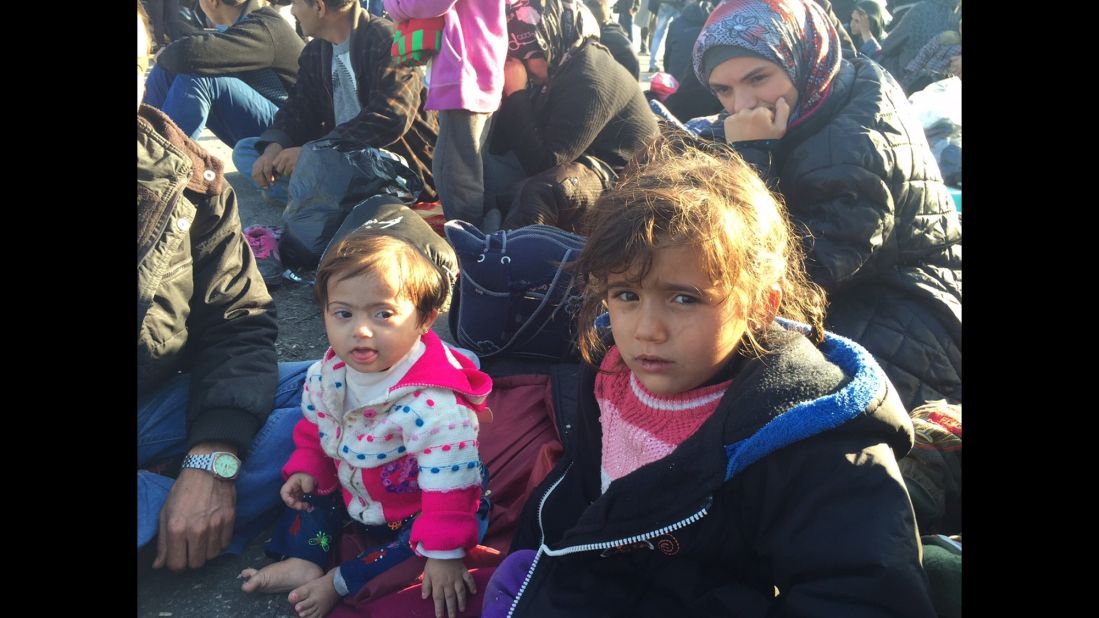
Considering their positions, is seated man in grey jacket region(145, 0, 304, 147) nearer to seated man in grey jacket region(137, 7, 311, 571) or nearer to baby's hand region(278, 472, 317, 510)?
seated man in grey jacket region(137, 7, 311, 571)

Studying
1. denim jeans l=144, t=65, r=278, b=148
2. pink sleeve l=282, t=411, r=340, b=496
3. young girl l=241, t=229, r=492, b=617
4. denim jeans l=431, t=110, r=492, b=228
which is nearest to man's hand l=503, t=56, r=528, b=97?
denim jeans l=431, t=110, r=492, b=228

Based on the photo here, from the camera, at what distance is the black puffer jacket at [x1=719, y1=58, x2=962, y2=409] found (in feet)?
8.16

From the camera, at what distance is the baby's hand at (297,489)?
2111mm

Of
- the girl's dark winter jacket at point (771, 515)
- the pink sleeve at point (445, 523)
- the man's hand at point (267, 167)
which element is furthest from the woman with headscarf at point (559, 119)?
the girl's dark winter jacket at point (771, 515)

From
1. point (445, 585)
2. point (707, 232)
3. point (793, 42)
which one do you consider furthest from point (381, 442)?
point (793, 42)

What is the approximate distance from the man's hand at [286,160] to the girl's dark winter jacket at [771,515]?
10.9 feet

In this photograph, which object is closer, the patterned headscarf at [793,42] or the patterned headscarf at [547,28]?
the patterned headscarf at [793,42]

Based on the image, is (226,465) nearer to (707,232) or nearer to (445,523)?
(445,523)

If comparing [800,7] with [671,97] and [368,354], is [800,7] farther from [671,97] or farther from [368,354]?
[671,97]

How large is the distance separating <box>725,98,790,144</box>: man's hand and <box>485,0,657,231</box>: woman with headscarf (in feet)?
2.53

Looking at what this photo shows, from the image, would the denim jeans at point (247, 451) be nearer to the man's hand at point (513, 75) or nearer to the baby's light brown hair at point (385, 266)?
the baby's light brown hair at point (385, 266)

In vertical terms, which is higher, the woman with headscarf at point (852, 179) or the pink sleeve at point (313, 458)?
the woman with headscarf at point (852, 179)
